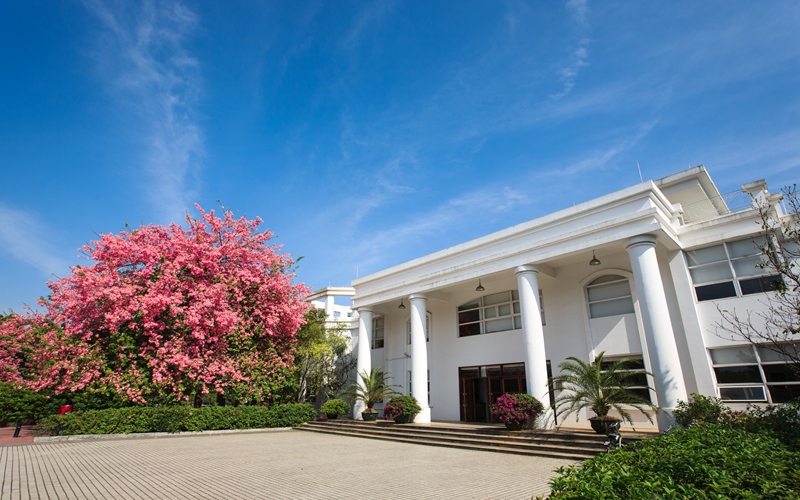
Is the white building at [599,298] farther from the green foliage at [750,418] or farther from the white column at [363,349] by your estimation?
the green foliage at [750,418]

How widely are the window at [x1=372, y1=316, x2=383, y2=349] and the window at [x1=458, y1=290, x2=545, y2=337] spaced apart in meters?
5.55

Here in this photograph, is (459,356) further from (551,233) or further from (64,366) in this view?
(64,366)

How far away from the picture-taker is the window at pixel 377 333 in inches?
909

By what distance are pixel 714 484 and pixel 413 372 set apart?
46.6 feet

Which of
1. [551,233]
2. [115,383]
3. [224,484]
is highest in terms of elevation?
[551,233]

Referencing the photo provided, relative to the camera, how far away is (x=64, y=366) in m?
14.7

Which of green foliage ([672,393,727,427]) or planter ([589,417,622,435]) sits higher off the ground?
green foliage ([672,393,727,427])

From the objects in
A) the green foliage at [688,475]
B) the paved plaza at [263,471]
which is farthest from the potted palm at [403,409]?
the green foliage at [688,475]

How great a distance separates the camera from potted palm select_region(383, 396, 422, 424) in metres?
16.0

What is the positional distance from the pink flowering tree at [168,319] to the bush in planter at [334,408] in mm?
2399

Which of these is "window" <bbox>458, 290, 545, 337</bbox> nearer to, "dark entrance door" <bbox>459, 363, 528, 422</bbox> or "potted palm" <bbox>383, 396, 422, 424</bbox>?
"dark entrance door" <bbox>459, 363, 528, 422</bbox>

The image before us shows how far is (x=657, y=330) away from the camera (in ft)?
36.6

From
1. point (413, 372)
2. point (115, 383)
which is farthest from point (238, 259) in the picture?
point (413, 372)

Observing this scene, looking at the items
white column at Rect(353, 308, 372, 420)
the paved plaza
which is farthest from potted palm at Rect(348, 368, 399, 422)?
the paved plaza
